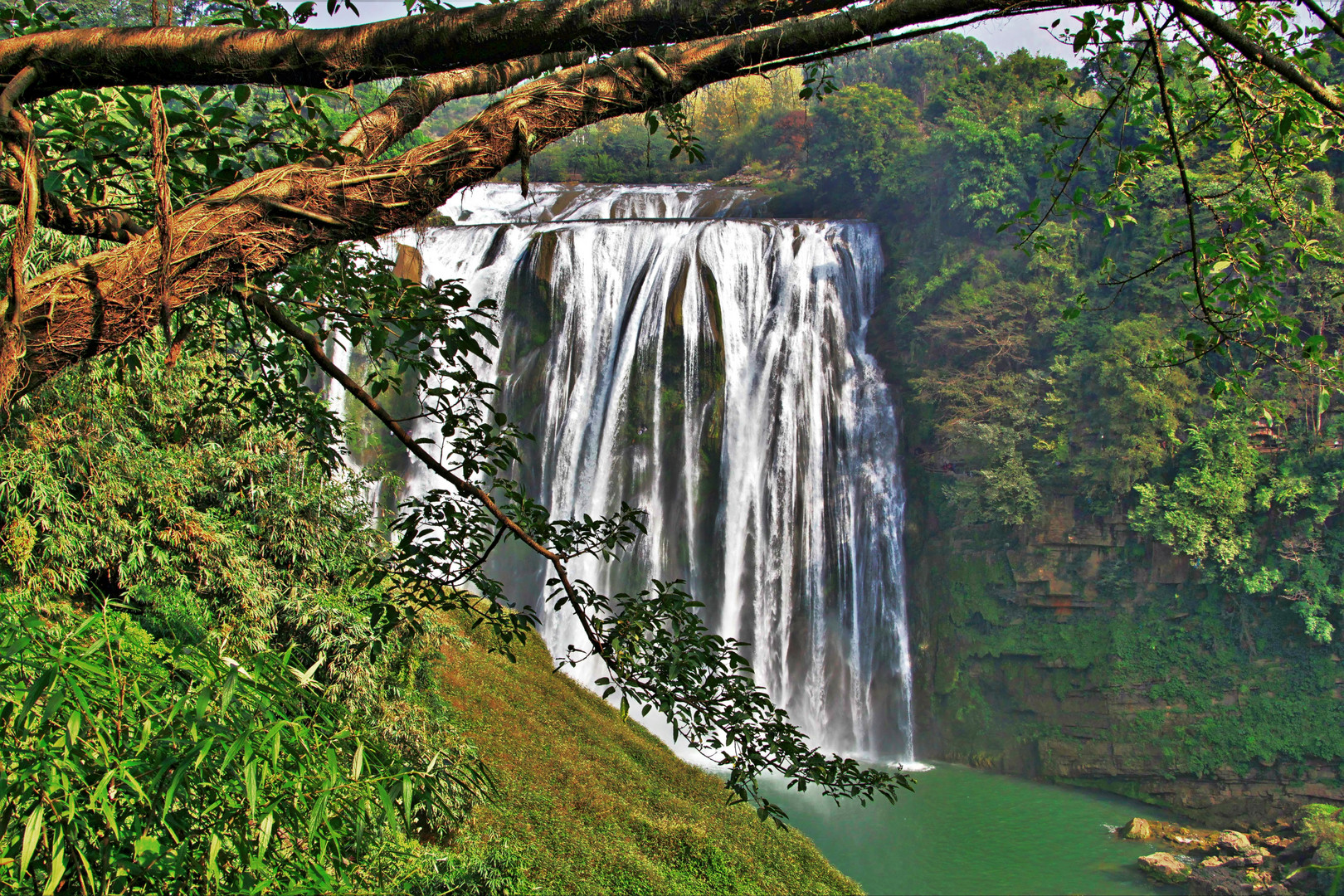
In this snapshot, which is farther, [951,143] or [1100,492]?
[951,143]

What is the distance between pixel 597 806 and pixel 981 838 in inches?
236

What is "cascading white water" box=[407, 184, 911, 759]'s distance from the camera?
50.2ft

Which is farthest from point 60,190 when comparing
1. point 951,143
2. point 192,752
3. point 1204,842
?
point 951,143

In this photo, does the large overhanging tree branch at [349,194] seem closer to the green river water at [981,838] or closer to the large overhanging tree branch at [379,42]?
the large overhanging tree branch at [379,42]

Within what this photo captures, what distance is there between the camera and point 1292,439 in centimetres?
1389

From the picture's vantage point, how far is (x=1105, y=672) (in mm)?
14547

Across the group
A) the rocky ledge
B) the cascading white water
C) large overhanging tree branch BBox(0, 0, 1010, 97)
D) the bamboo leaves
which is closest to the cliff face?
the cascading white water

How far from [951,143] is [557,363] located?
851cm

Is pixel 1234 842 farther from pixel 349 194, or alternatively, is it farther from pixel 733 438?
pixel 349 194

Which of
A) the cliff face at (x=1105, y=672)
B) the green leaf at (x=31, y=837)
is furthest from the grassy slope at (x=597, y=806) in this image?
the cliff face at (x=1105, y=672)

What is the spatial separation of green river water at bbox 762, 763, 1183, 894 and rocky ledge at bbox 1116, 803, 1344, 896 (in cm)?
30

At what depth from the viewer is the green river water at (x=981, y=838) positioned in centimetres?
1075

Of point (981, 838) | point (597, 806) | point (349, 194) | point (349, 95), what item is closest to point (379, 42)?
point (349, 95)

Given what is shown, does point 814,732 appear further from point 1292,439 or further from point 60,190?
point 60,190
